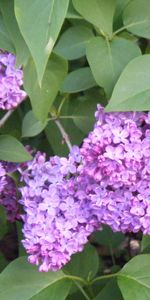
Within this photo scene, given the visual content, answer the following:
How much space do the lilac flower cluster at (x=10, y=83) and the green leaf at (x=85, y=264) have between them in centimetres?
45

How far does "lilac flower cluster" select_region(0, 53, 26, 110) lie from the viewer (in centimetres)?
135

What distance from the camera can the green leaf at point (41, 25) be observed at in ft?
3.64

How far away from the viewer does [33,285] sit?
4.51 feet

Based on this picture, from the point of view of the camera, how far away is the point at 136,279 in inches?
54.1

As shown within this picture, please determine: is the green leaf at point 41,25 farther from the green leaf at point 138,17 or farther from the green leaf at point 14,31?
the green leaf at point 138,17

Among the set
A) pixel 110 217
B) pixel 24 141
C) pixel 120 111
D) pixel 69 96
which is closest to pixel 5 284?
pixel 110 217

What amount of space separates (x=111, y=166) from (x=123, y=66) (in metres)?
0.23

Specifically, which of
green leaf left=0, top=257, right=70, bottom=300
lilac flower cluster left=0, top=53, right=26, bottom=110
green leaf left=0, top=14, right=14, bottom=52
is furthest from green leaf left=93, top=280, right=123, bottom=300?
green leaf left=0, top=14, right=14, bottom=52

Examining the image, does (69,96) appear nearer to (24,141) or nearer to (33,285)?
(24,141)

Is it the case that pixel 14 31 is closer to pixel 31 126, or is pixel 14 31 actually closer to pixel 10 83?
pixel 10 83

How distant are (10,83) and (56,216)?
0.28m

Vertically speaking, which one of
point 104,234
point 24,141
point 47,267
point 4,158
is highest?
point 4,158

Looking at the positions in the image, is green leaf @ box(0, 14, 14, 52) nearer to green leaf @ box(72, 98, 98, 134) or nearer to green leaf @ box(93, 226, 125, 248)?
green leaf @ box(72, 98, 98, 134)

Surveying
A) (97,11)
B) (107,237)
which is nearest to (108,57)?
(97,11)
